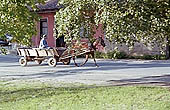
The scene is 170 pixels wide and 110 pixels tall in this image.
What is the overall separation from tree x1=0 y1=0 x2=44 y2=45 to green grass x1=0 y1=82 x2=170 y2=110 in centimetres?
167

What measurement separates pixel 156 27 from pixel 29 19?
3.60 metres

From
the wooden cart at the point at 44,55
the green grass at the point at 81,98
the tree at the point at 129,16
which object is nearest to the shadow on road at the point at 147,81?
the green grass at the point at 81,98

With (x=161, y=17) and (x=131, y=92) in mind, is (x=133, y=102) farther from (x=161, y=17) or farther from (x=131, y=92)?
(x=161, y=17)

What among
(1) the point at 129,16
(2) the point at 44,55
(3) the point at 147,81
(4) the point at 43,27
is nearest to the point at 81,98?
(1) the point at 129,16

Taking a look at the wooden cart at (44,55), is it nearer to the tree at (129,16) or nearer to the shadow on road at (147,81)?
the shadow on road at (147,81)

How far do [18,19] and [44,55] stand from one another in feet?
33.1

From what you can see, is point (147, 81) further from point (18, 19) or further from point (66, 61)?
point (66, 61)

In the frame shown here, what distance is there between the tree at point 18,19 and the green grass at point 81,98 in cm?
167

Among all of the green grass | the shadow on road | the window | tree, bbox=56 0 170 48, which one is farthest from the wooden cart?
the window

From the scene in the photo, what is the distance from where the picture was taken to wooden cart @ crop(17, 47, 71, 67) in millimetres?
19172

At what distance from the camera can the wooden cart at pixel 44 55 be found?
19.2 metres

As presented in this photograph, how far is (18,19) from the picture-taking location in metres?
9.33

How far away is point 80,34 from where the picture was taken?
9281mm

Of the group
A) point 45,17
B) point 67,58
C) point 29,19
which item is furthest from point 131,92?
point 45,17
